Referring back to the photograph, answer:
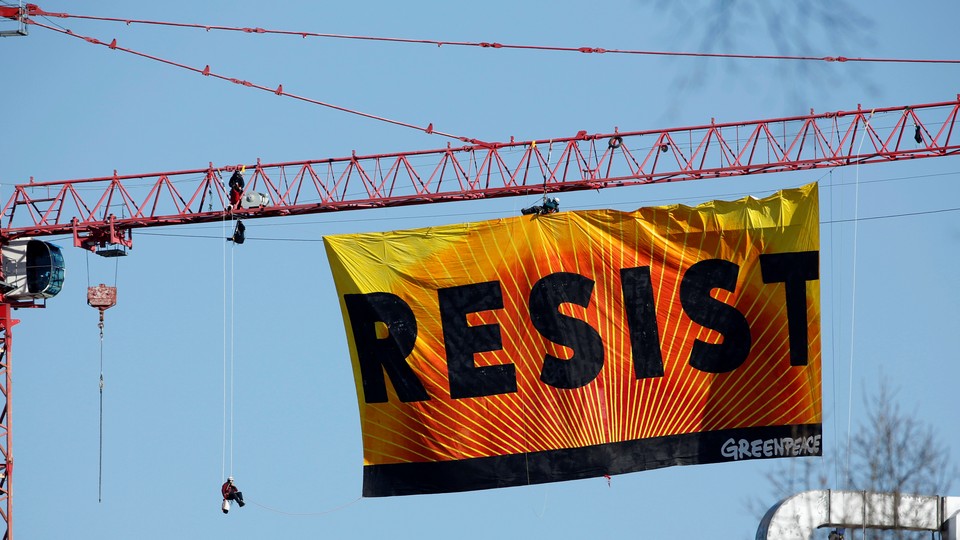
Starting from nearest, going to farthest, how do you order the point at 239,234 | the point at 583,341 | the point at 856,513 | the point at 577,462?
the point at 856,513, the point at 577,462, the point at 583,341, the point at 239,234

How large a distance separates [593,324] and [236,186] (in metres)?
28.1

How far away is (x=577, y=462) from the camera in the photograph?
52125 millimetres

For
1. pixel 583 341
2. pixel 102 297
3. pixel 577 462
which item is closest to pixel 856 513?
pixel 577 462

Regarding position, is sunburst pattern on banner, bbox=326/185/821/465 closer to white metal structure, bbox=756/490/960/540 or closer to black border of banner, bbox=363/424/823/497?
black border of banner, bbox=363/424/823/497

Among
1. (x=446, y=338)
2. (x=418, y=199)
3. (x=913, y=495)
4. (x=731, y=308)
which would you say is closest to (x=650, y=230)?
(x=731, y=308)

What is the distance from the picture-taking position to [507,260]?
54.4 metres

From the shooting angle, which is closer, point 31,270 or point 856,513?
point 856,513

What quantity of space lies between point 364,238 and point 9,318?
29.0m

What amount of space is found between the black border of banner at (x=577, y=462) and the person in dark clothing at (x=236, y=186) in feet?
89.3

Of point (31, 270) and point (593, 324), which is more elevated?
point (31, 270)

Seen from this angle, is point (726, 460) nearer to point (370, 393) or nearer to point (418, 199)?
point (370, 393)

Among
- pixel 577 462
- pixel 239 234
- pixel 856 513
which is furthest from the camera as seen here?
pixel 239 234

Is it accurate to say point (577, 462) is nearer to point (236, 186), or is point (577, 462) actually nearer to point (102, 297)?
point (236, 186)

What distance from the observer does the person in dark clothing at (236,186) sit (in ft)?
254
